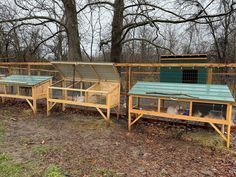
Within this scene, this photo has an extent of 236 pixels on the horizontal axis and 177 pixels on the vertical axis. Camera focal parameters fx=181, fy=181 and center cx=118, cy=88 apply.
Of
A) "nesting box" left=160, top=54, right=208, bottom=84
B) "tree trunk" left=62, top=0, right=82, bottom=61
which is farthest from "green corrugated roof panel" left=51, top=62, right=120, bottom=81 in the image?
"tree trunk" left=62, top=0, right=82, bottom=61

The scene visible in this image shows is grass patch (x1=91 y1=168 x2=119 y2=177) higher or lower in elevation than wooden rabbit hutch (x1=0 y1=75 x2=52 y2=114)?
lower

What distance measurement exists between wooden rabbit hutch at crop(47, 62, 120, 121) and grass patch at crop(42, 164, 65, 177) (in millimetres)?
2579

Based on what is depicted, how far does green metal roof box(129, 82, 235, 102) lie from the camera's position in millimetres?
4125

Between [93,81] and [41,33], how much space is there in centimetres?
1200

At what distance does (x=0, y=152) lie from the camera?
3.66 meters

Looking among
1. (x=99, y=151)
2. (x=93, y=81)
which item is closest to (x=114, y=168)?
(x=99, y=151)

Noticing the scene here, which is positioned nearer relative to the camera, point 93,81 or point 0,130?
point 0,130

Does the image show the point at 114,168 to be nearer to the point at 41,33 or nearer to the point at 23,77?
the point at 23,77

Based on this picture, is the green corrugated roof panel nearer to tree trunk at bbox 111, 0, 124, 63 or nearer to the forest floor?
the forest floor

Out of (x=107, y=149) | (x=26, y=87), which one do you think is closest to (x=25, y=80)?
(x=26, y=87)

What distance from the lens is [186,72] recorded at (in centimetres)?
672

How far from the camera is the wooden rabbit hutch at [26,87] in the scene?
6.60 m

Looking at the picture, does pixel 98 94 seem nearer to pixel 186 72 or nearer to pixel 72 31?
pixel 186 72

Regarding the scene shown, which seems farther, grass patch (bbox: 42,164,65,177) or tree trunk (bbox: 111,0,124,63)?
tree trunk (bbox: 111,0,124,63)
